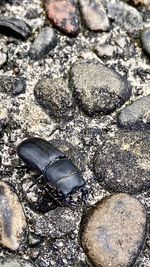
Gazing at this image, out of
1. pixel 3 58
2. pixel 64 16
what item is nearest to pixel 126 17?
pixel 64 16

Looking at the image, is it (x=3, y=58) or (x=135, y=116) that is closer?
(x=135, y=116)

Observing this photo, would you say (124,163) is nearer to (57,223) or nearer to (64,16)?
(57,223)

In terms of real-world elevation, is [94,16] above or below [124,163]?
above

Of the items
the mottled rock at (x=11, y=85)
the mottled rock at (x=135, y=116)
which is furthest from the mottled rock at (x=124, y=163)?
the mottled rock at (x=11, y=85)

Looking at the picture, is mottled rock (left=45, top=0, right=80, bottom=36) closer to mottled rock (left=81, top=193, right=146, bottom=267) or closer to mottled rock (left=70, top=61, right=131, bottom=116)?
mottled rock (left=70, top=61, right=131, bottom=116)

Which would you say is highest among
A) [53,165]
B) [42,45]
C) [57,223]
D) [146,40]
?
[146,40]
